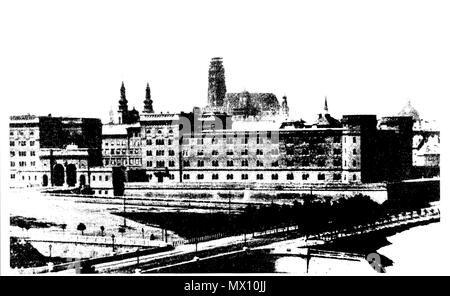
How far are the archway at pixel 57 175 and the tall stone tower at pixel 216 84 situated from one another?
21.3ft

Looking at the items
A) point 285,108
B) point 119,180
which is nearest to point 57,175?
point 119,180

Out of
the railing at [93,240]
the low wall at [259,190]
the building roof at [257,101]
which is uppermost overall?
the building roof at [257,101]

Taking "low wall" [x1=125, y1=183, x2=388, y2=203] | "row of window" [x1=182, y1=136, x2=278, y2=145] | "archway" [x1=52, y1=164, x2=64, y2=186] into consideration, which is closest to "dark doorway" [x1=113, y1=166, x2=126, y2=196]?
"low wall" [x1=125, y1=183, x2=388, y2=203]

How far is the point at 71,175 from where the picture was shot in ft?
107

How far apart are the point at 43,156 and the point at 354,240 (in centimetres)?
1236

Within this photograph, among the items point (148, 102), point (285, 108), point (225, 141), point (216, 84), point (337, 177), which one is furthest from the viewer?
point (225, 141)

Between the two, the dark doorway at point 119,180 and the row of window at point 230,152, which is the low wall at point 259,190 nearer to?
the dark doorway at point 119,180

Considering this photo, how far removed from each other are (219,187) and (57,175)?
6.42m

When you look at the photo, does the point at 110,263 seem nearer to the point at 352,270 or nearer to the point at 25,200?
the point at 25,200

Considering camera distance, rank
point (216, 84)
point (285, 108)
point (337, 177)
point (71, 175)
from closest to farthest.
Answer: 1. point (216, 84)
2. point (285, 108)
3. point (337, 177)
4. point (71, 175)

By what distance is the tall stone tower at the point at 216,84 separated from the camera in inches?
857

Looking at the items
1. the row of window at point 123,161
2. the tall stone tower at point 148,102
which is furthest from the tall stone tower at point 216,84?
the row of window at point 123,161

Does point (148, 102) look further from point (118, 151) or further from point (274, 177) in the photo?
point (118, 151)
